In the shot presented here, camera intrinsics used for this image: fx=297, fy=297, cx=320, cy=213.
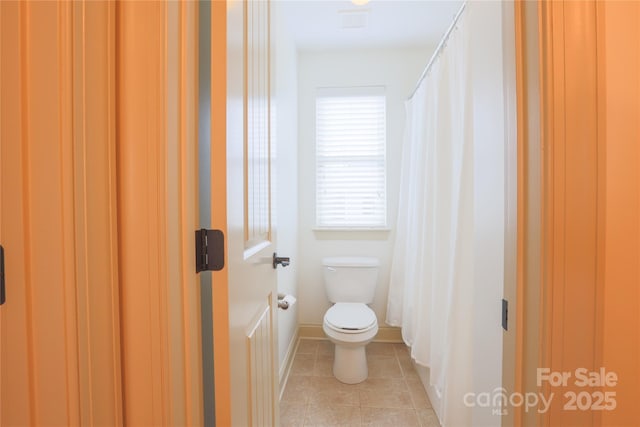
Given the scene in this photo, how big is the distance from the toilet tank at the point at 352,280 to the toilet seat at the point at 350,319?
0.14m

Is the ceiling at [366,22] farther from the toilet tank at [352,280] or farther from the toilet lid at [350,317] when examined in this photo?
the toilet lid at [350,317]

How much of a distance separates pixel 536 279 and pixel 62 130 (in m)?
0.87

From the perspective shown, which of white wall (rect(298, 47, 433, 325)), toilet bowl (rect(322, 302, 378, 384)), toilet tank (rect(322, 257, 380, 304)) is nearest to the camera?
toilet bowl (rect(322, 302, 378, 384))

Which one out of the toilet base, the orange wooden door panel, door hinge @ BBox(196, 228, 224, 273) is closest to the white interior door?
door hinge @ BBox(196, 228, 224, 273)

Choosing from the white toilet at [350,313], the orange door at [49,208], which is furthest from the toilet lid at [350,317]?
the orange door at [49,208]

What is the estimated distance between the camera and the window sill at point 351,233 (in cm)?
Answer: 256

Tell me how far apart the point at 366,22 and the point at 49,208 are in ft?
7.38

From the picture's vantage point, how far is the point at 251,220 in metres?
0.84

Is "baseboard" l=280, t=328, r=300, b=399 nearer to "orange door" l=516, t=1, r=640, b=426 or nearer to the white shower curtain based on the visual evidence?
the white shower curtain

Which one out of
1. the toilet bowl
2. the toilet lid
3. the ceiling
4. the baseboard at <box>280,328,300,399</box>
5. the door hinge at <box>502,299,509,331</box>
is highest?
the ceiling

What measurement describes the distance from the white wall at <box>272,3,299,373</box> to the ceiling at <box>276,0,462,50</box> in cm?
13

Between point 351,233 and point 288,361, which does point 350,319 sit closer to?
point 288,361

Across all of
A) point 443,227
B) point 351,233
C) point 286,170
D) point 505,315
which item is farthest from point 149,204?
point 351,233

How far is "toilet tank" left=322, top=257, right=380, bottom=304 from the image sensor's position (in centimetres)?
233
